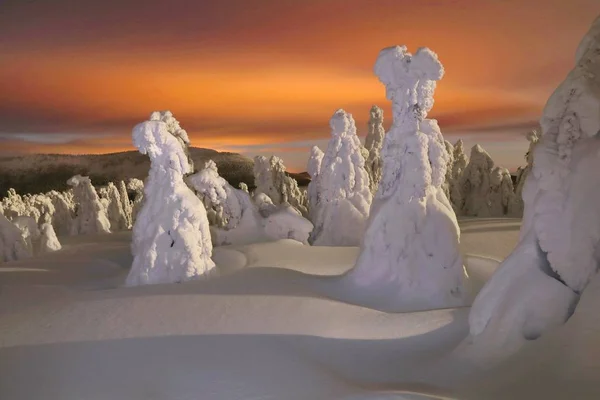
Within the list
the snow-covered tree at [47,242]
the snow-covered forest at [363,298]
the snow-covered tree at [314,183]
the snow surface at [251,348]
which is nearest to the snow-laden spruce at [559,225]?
the snow-covered forest at [363,298]

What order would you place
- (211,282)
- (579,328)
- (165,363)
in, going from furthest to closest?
(211,282)
(165,363)
(579,328)

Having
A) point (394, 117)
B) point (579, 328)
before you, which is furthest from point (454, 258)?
point (579, 328)

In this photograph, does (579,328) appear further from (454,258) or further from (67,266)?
(67,266)

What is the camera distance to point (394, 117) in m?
12.5

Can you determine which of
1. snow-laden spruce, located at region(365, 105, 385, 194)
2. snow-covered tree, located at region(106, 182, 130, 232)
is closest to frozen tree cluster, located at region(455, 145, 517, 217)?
snow-laden spruce, located at region(365, 105, 385, 194)

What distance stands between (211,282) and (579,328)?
805cm

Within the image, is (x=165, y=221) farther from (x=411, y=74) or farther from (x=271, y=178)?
(x=271, y=178)

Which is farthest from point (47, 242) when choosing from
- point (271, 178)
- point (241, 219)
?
point (271, 178)

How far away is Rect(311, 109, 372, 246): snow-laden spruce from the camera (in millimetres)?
20922

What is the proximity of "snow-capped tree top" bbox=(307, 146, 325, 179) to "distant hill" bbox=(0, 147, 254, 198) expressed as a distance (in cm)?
4284

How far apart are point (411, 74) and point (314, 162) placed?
13.7 metres

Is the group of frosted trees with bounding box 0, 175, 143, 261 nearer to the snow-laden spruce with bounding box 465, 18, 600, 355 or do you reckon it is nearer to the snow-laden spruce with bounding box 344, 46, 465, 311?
the snow-laden spruce with bounding box 344, 46, 465, 311

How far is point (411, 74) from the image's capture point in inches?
476

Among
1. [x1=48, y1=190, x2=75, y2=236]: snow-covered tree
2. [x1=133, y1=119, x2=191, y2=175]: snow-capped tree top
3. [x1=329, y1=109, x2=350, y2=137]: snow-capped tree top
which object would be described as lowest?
[x1=48, y1=190, x2=75, y2=236]: snow-covered tree
